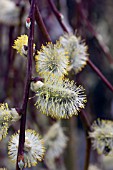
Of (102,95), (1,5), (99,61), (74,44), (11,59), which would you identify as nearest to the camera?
(74,44)

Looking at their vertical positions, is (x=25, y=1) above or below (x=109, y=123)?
above

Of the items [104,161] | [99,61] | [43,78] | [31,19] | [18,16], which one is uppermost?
[99,61]

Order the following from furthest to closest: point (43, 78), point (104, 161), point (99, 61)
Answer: point (99, 61) → point (104, 161) → point (43, 78)

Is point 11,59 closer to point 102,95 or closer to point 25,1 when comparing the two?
point 25,1

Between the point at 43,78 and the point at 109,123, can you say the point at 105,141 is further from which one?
the point at 43,78

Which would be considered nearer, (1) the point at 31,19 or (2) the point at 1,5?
(1) the point at 31,19

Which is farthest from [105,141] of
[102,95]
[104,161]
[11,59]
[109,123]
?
[102,95]
